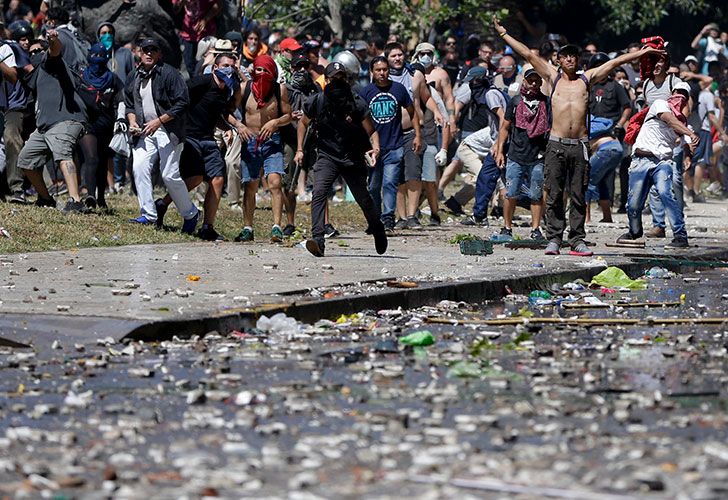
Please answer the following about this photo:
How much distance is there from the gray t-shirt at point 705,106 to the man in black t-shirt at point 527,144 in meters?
9.72

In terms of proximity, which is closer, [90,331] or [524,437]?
[524,437]

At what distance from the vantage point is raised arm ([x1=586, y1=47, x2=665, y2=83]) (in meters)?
15.2

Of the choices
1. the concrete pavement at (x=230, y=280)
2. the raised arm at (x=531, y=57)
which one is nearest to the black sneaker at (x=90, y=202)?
the concrete pavement at (x=230, y=280)

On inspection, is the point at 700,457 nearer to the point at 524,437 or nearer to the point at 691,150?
the point at 524,437

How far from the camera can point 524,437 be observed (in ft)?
21.6

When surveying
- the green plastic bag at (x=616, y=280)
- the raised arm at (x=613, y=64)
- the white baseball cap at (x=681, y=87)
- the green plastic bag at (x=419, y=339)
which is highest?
the raised arm at (x=613, y=64)

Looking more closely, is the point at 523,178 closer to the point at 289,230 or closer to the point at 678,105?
the point at 678,105

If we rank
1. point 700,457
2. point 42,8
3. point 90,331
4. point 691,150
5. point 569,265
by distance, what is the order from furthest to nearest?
point 42,8 < point 691,150 < point 569,265 < point 90,331 < point 700,457

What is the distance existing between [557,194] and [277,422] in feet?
29.3

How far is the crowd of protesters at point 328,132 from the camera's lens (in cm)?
1535

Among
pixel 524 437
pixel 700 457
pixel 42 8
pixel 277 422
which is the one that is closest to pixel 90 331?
pixel 277 422

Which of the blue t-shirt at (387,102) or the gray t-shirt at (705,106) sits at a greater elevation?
the gray t-shirt at (705,106)

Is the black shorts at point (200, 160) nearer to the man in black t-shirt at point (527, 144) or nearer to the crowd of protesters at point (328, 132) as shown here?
the crowd of protesters at point (328, 132)

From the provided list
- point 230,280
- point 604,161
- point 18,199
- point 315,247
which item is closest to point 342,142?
point 315,247
